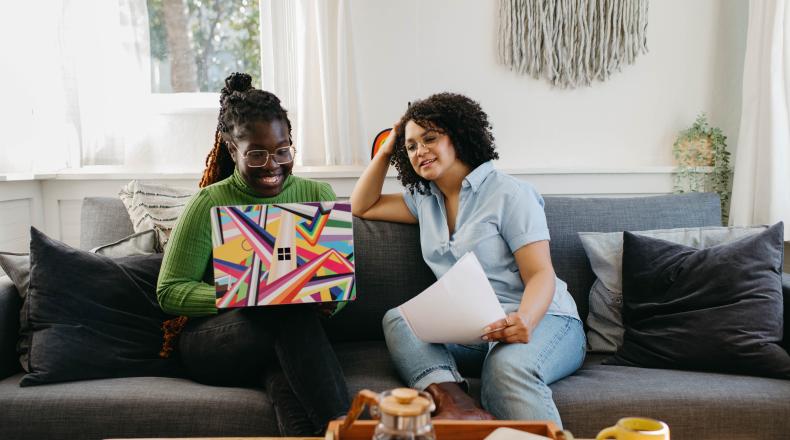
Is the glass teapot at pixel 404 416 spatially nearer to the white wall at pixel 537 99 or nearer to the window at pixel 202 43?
the white wall at pixel 537 99

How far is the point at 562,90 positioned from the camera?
2.51 m

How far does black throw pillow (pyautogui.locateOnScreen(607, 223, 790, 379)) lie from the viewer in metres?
1.57

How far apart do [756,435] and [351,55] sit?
177 cm

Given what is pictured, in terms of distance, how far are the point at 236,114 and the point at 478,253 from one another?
720mm

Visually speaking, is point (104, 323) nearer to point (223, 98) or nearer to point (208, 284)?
point (208, 284)

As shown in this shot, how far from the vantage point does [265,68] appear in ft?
8.37

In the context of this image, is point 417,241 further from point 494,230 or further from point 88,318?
point 88,318

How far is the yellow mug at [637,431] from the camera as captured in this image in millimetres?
788

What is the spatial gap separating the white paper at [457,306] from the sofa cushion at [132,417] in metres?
0.40

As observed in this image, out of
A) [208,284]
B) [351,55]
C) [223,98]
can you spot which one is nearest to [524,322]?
[208,284]

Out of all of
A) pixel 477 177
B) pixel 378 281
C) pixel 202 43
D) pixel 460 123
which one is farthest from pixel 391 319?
pixel 202 43

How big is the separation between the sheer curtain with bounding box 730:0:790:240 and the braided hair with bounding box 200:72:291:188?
5.49 ft

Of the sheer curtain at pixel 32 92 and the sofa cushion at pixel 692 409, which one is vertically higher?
the sheer curtain at pixel 32 92

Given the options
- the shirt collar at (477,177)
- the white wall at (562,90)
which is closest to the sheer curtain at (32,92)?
the white wall at (562,90)
